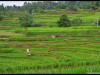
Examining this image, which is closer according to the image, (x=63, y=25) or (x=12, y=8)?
(x=63, y=25)

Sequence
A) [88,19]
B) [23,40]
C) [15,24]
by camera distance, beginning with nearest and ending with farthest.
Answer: [23,40], [88,19], [15,24]

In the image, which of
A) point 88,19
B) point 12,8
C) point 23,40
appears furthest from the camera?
point 12,8

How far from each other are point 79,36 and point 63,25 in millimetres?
8330

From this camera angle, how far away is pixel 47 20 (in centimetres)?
4231

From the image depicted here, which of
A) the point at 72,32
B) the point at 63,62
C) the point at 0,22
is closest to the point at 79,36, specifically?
the point at 72,32

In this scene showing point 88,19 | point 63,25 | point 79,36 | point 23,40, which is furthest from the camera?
point 88,19

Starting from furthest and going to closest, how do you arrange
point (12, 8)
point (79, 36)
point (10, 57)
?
point (12, 8) < point (79, 36) < point (10, 57)

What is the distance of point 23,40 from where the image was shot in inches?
1043

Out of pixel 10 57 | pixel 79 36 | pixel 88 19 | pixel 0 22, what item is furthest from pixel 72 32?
pixel 0 22

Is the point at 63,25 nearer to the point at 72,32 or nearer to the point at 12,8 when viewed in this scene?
the point at 72,32

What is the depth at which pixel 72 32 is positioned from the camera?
2948 centimetres

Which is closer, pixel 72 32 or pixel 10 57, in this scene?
pixel 10 57

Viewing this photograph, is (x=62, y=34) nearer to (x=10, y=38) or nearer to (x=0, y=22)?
(x=10, y=38)

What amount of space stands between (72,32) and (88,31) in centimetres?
182
